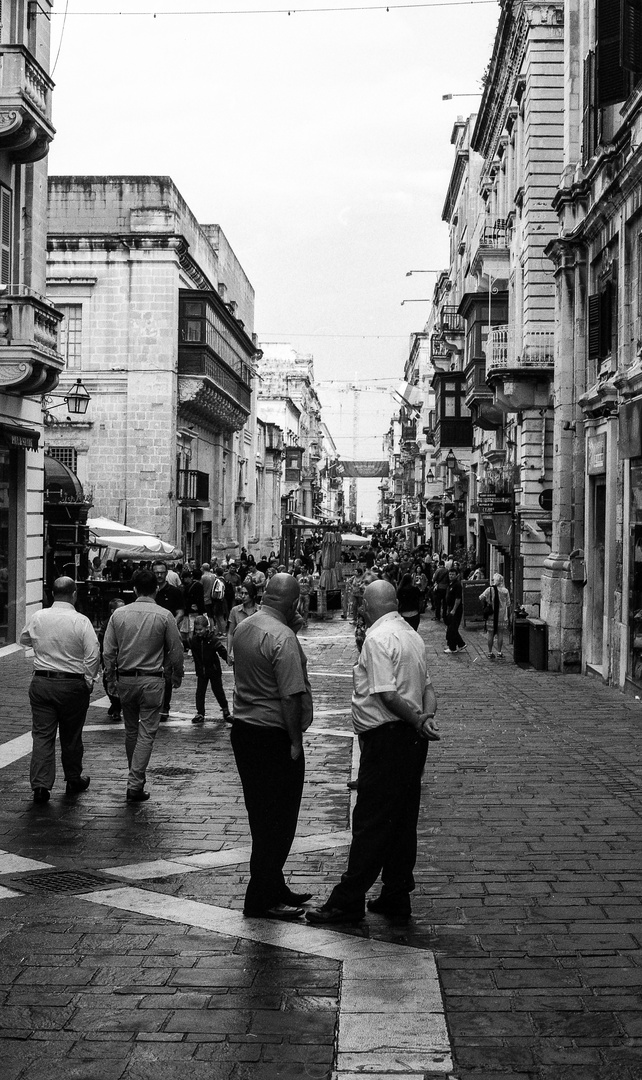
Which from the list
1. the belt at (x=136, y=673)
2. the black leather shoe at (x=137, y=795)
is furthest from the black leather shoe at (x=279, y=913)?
the belt at (x=136, y=673)

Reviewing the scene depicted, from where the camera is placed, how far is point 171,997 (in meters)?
4.94

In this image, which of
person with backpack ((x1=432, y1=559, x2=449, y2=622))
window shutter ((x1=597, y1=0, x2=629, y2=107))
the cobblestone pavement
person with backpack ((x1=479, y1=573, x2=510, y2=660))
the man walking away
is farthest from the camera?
person with backpack ((x1=432, y1=559, x2=449, y2=622))

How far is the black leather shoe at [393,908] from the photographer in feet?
20.0

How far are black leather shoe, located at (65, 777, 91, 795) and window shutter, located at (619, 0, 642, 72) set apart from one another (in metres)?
11.1

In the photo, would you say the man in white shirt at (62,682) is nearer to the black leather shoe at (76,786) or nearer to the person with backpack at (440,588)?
the black leather shoe at (76,786)

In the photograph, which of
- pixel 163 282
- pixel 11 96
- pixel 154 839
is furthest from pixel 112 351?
pixel 154 839

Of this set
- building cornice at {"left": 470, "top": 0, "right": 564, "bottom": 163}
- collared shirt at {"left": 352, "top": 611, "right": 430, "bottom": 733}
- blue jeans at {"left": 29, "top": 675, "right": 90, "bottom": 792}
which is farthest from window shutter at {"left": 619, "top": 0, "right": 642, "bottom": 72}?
collared shirt at {"left": 352, "top": 611, "right": 430, "bottom": 733}

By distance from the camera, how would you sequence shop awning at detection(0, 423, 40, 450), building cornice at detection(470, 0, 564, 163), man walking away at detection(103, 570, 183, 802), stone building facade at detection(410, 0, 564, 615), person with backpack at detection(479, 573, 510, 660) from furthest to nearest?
stone building facade at detection(410, 0, 564, 615)
building cornice at detection(470, 0, 564, 163)
person with backpack at detection(479, 573, 510, 660)
shop awning at detection(0, 423, 40, 450)
man walking away at detection(103, 570, 183, 802)

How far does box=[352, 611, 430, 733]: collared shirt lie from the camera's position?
5996 millimetres

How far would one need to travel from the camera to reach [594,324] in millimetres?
18359

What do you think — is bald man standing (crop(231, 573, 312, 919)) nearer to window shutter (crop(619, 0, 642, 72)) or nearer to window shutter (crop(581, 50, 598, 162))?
window shutter (crop(619, 0, 642, 72))

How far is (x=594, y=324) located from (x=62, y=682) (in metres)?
12.0

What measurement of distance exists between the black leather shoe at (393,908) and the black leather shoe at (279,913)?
0.40 m

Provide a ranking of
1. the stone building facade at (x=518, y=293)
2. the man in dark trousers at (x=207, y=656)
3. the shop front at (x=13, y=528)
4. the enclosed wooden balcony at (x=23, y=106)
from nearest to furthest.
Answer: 1. the man in dark trousers at (x=207, y=656)
2. the enclosed wooden balcony at (x=23, y=106)
3. the shop front at (x=13, y=528)
4. the stone building facade at (x=518, y=293)
